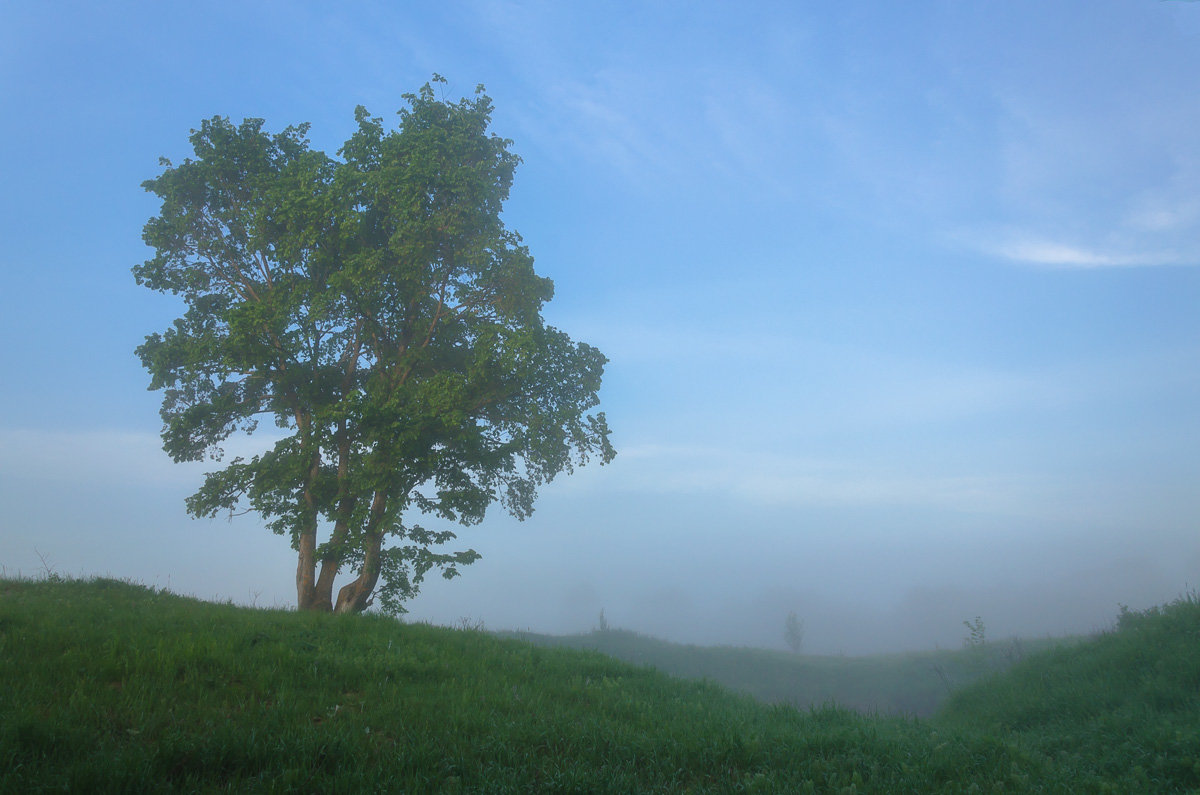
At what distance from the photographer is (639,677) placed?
1075 cm

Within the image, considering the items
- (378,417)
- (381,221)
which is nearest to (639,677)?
(378,417)

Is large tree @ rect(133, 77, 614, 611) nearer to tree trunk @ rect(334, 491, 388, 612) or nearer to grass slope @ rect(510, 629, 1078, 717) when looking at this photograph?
tree trunk @ rect(334, 491, 388, 612)

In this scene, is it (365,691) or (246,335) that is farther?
(246,335)

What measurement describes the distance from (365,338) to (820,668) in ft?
98.7

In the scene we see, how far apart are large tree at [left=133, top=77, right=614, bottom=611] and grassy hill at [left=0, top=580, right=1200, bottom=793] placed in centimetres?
582

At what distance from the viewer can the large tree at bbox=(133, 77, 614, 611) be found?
16.3 m

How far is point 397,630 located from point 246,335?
934cm

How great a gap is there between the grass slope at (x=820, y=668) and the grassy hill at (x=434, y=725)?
15589mm

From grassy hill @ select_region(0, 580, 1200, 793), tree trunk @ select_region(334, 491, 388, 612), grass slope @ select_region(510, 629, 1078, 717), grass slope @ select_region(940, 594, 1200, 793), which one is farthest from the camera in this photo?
grass slope @ select_region(510, 629, 1078, 717)

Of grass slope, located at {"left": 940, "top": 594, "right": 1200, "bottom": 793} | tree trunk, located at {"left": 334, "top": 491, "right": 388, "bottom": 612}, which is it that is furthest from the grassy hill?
tree trunk, located at {"left": 334, "top": 491, "right": 388, "bottom": 612}

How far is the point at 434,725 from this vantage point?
20.9 feet

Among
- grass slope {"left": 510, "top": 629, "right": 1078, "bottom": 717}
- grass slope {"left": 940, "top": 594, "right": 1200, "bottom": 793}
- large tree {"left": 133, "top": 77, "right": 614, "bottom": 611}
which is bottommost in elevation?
grass slope {"left": 510, "top": 629, "right": 1078, "bottom": 717}

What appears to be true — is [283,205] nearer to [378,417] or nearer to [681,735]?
[378,417]

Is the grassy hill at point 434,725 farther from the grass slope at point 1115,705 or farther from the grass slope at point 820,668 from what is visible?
the grass slope at point 820,668
